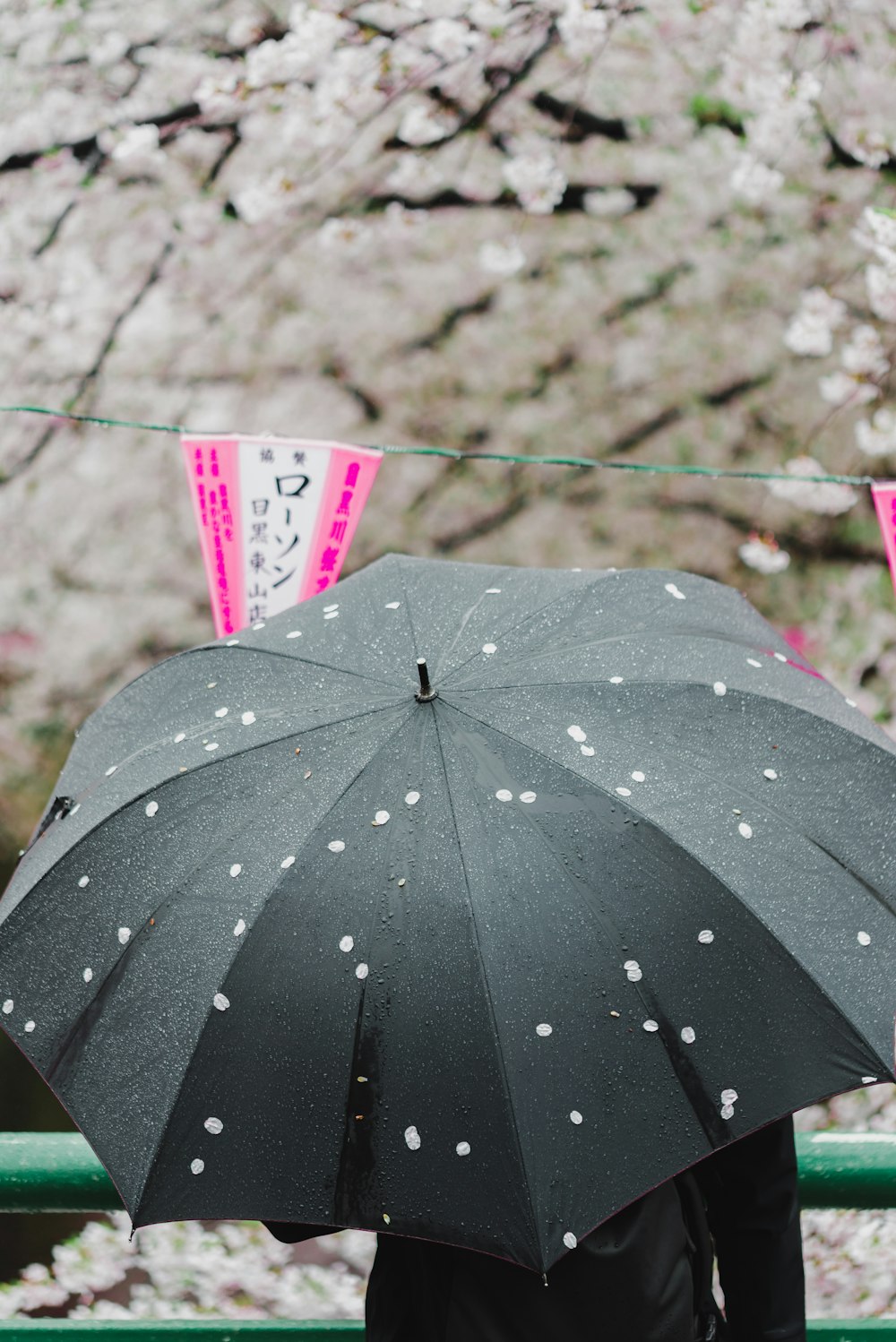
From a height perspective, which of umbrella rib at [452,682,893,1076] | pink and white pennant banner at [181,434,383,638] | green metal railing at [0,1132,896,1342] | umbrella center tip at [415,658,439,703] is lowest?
green metal railing at [0,1132,896,1342]

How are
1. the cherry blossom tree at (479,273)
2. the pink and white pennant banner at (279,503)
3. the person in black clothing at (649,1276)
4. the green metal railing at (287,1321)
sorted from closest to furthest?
the person in black clothing at (649,1276) < the green metal railing at (287,1321) < the pink and white pennant banner at (279,503) < the cherry blossom tree at (479,273)

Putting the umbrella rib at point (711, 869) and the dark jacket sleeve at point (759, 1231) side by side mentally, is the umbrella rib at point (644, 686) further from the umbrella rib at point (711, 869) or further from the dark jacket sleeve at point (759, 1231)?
the dark jacket sleeve at point (759, 1231)

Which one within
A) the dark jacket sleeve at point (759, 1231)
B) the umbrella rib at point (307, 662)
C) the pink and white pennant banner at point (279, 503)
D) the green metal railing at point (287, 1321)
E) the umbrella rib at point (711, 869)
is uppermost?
the umbrella rib at point (307, 662)

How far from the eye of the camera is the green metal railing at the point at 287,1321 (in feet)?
5.58

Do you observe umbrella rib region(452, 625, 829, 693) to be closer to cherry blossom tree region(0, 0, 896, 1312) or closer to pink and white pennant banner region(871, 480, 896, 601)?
pink and white pennant banner region(871, 480, 896, 601)

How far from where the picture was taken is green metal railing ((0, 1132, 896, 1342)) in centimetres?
170

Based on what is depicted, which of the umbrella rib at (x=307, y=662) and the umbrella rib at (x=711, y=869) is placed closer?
the umbrella rib at (x=711, y=869)

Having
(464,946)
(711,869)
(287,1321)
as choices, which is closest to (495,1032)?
(464,946)

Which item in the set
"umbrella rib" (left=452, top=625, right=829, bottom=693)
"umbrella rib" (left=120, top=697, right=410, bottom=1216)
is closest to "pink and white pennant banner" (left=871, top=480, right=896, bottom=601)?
"umbrella rib" (left=452, top=625, right=829, bottom=693)

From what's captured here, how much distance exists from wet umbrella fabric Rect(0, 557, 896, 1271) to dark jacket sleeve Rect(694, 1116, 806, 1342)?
0.29m

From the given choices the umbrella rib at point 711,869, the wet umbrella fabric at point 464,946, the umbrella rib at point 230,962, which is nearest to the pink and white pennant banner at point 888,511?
the wet umbrella fabric at point 464,946

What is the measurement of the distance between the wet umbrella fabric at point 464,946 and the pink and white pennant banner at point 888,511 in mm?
1435

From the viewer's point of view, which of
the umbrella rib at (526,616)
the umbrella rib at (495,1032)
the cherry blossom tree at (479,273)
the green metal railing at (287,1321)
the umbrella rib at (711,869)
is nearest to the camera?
the umbrella rib at (495,1032)

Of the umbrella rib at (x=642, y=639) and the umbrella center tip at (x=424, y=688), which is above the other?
the umbrella center tip at (x=424, y=688)
